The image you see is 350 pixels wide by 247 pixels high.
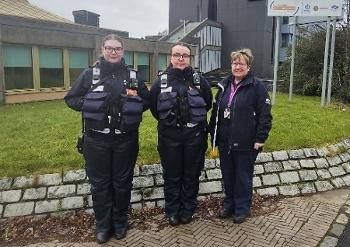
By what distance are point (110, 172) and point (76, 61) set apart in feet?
44.8

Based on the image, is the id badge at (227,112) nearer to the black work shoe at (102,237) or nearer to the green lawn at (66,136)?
the green lawn at (66,136)

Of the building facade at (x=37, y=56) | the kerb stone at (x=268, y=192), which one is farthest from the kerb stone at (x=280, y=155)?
the building facade at (x=37, y=56)

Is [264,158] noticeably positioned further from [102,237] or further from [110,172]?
[102,237]

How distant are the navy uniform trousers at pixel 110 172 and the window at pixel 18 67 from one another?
1150 centimetres

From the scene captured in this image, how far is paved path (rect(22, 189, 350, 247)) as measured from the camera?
4.47 m

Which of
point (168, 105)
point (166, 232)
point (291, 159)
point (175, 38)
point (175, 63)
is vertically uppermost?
point (175, 38)

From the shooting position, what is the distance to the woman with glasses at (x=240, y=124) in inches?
184

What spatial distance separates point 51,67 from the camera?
52.1 ft

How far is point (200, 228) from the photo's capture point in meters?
4.85

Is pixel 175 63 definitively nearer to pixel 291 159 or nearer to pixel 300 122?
pixel 291 159

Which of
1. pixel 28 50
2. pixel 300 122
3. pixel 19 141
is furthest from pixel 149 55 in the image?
pixel 19 141

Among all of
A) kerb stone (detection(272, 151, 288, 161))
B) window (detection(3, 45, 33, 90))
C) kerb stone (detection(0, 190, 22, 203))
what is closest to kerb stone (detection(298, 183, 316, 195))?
kerb stone (detection(272, 151, 288, 161))

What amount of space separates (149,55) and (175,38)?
14.2 m

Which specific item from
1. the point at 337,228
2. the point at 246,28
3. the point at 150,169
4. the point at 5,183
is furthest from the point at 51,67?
the point at 246,28
